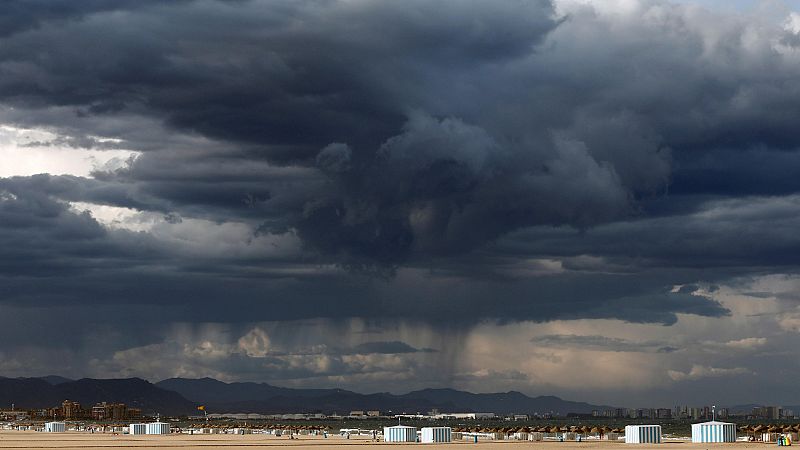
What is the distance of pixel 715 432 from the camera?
142125mm

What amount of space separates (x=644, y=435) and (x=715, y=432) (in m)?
10.3

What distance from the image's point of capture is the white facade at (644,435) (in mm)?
147000

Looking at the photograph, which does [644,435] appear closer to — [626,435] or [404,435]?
[626,435]

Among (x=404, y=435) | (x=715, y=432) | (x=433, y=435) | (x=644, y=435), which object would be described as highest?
(x=715, y=432)

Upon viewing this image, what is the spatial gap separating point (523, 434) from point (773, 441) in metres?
52.7

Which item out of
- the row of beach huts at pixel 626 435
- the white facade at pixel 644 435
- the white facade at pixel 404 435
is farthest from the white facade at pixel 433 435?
the white facade at pixel 644 435

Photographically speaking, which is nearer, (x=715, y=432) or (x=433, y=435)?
(x=715, y=432)

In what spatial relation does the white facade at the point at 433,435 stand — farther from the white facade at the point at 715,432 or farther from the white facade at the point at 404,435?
the white facade at the point at 715,432

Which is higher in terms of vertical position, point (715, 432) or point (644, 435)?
point (715, 432)

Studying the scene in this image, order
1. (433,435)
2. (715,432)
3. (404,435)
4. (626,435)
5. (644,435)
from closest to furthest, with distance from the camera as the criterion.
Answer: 1. (715,432)
2. (644,435)
3. (626,435)
4. (433,435)
5. (404,435)

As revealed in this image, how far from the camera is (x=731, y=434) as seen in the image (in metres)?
140

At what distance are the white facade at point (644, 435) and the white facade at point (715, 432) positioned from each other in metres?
5.36

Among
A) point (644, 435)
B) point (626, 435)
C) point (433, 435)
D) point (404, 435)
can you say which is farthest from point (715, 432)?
point (404, 435)

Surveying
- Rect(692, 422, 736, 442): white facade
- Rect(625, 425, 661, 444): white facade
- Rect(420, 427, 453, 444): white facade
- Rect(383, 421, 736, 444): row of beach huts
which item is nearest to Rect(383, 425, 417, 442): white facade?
Rect(383, 421, 736, 444): row of beach huts
